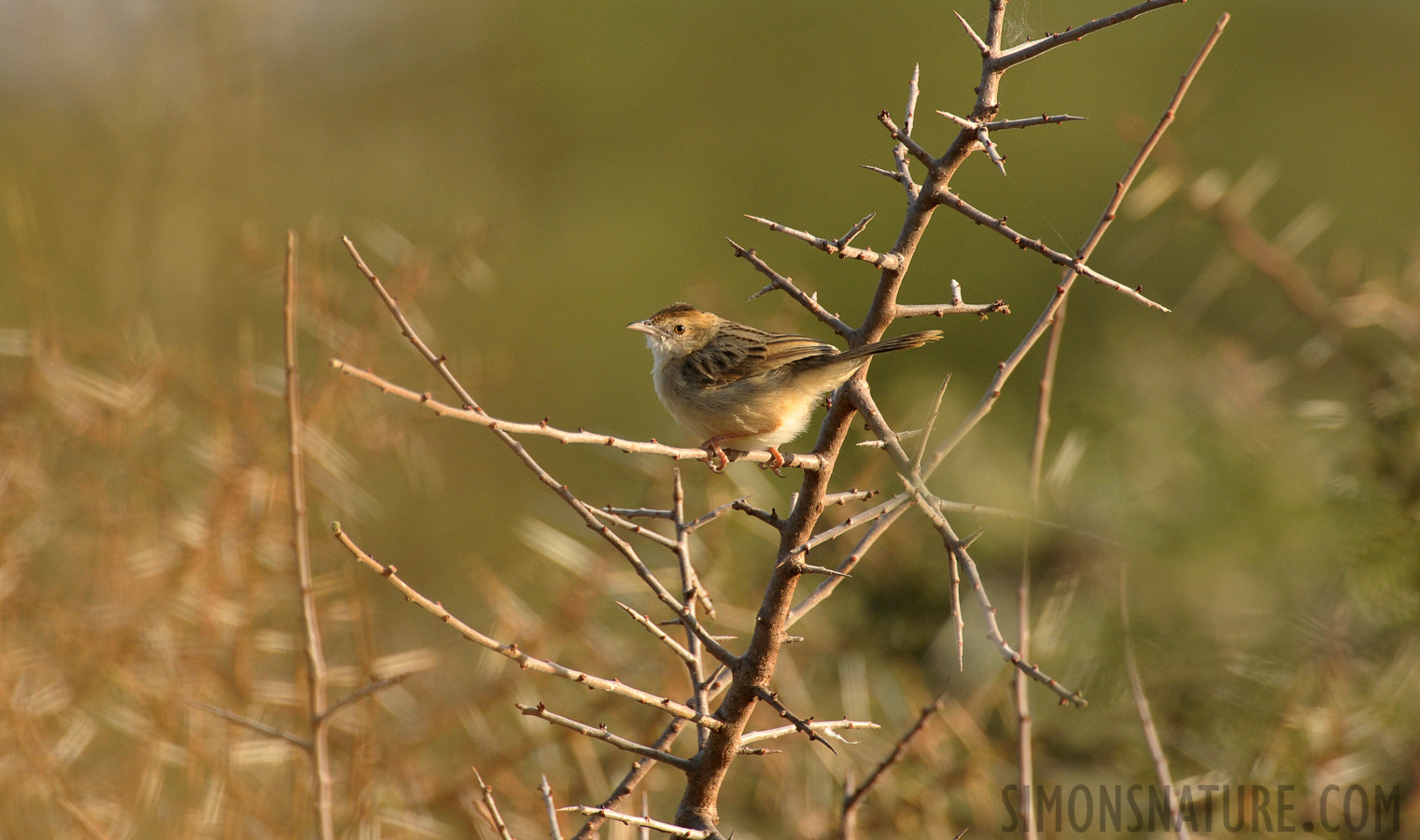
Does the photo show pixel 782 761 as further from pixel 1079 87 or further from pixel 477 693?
pixel 1079 87

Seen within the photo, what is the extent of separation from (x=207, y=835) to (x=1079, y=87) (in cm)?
1672

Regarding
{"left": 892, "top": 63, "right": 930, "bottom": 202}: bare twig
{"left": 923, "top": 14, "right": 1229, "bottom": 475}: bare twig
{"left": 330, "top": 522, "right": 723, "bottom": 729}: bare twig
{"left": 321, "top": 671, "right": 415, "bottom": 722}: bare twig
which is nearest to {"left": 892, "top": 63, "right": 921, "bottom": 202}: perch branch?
{"left": 892, "top": 63, "right": 930, "bottom": 202}: bare twig

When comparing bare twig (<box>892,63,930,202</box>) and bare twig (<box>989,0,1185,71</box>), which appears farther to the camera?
bare twig (<box>892,63,930,202</box>)

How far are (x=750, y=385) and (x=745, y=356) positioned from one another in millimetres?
207

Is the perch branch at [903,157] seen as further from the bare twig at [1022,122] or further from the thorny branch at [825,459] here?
the bare twig at [1022,122]

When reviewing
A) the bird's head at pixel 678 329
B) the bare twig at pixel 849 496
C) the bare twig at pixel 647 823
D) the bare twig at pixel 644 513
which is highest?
the bird's head at pixel 678 329

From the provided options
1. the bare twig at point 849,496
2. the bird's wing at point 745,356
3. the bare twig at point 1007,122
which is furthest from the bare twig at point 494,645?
the bird's wing at point 745,356

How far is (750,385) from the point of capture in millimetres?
4523

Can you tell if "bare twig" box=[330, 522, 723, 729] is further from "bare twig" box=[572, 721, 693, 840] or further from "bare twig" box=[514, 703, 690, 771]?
"bare twig" box=[572, 721, 693, 840]

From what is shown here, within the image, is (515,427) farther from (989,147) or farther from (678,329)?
(678,329)

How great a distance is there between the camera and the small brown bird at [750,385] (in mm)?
4465

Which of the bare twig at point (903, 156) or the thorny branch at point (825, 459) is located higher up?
the bare twig at point (903, 156)

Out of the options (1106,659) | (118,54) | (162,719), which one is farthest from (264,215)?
(1106,659)

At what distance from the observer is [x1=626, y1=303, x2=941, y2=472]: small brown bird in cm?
446
